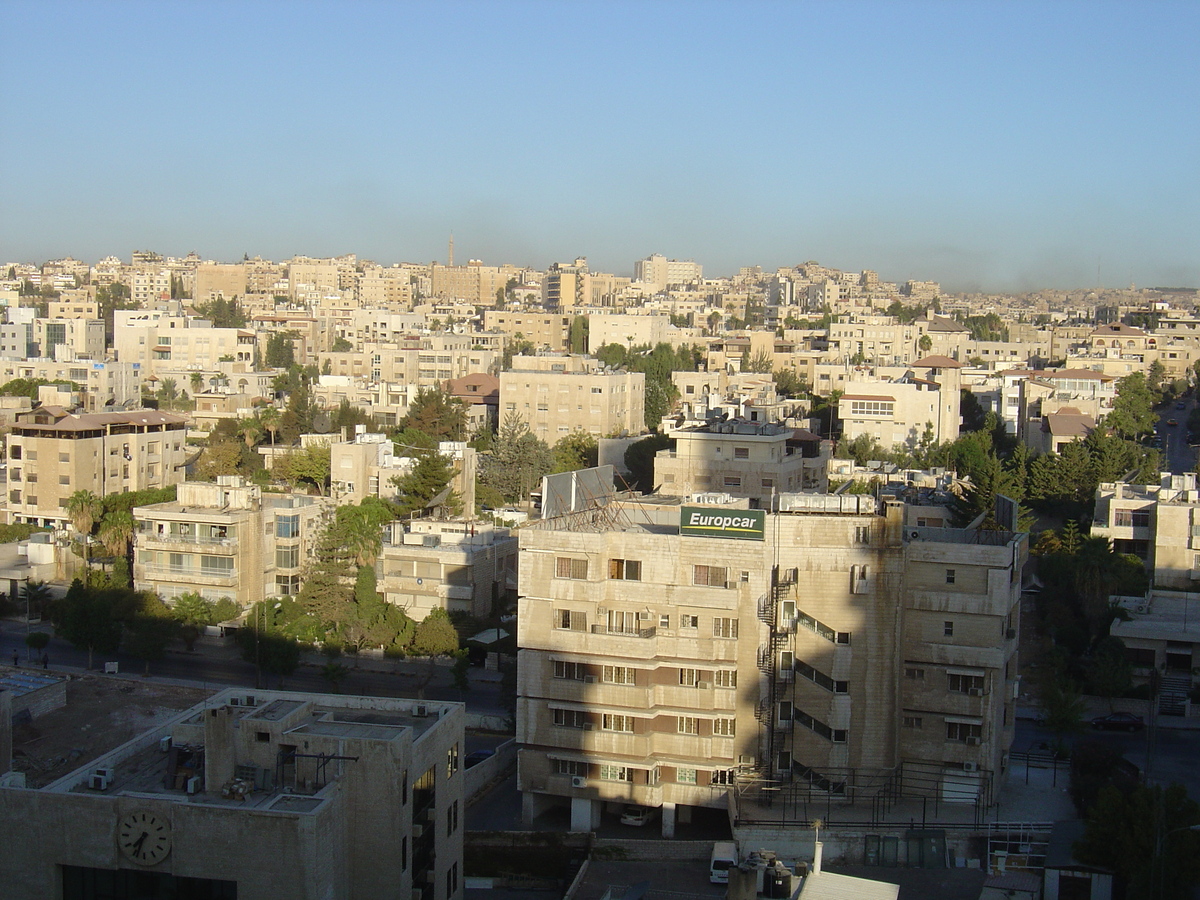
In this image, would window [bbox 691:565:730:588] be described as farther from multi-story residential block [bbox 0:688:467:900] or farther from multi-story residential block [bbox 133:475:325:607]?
multi-story residential block [bbox 133:475:325:607]

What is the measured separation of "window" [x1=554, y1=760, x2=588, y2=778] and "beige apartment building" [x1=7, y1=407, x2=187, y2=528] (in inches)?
937

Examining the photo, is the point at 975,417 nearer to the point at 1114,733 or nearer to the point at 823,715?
the point at 1114,733

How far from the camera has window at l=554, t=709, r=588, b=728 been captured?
20.0 meters

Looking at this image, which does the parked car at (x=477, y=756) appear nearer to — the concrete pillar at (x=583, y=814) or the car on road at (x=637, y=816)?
the concrete pillar at (x=583, y=814)

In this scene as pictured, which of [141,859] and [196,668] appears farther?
[196,668]

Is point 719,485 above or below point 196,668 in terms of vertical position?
above

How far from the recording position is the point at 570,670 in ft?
65.7

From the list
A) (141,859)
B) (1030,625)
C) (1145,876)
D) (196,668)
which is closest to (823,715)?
(1145,876)

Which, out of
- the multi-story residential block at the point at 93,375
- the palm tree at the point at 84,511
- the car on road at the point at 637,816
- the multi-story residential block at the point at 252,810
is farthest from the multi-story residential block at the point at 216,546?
the multi-story residential block at the point at 93,375

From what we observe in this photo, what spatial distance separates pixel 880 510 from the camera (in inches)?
778

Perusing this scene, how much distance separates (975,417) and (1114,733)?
108ft

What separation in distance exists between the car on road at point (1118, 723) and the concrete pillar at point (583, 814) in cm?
1044

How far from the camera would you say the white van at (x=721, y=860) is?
18281mm

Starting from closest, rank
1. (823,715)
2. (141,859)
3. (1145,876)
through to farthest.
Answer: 1. (141,859)
2. (1145,876)
3. (823,715)
